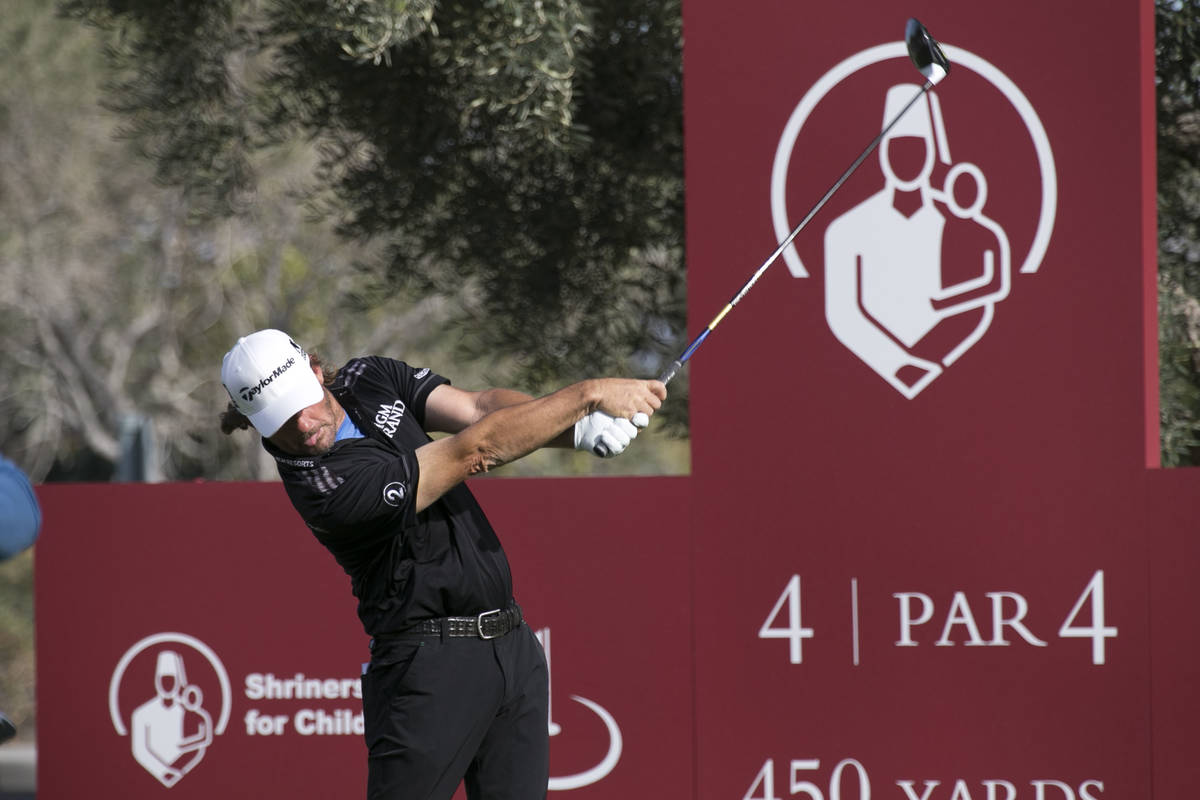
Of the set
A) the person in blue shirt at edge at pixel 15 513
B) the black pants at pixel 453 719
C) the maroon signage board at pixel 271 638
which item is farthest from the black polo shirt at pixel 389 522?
the person in blue shirt at edge at pixel 15 513

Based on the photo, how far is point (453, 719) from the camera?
3.64 m

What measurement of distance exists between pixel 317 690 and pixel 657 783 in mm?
1242

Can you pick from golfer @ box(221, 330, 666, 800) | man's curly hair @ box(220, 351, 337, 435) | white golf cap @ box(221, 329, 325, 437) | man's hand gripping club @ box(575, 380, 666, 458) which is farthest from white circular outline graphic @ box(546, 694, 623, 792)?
white golf cap @ box(221, 329, 325, 437)

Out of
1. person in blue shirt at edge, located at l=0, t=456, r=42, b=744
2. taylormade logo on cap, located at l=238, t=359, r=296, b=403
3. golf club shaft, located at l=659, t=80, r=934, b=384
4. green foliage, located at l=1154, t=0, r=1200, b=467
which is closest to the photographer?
person in blue shirt at edge, located at l=0, t=456, r=42, b=744

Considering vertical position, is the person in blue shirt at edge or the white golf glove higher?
the white golf glove

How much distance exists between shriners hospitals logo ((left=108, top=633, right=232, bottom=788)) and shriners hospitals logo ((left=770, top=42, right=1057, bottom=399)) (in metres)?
2.53

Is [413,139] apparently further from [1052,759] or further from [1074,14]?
[1052,759]

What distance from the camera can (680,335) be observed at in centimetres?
745

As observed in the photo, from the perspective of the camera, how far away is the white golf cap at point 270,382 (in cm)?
352

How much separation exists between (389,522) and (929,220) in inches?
78.4

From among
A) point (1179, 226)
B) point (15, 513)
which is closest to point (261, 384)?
point (15, 513)

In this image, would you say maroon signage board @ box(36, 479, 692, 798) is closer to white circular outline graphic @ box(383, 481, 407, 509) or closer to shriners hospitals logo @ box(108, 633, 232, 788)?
shriners hospitals logo @ box(108, 633, 232, 788)

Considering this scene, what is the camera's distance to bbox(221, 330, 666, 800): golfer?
3.53 metres

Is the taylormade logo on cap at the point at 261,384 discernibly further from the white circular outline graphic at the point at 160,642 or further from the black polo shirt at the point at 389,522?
the white circular outline graphic at the point at 160,642
